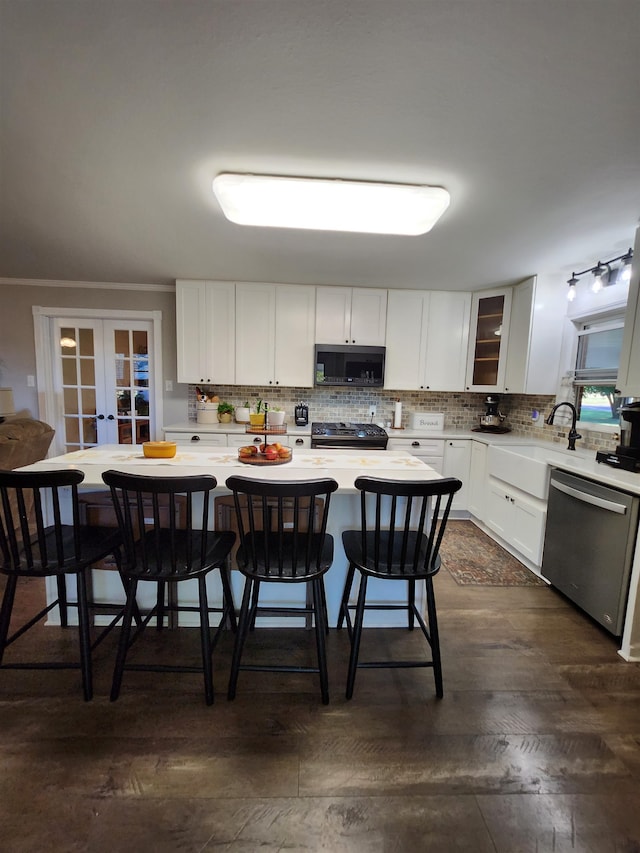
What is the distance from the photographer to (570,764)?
124cm

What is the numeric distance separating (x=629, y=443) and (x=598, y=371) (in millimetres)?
981

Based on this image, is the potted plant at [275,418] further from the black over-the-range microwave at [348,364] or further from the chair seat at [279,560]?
the black over-the-range microwave at [348,364]

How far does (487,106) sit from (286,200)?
93 centimetres

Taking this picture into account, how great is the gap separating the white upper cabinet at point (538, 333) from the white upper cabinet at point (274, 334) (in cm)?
202

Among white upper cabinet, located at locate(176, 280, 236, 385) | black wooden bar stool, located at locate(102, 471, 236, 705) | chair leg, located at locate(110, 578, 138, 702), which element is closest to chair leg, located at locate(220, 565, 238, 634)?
black wooden bar stool, located at locate(102, 471, 236, 705)

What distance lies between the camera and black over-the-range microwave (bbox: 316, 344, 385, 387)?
11.8 ft

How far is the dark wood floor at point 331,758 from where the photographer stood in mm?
1032

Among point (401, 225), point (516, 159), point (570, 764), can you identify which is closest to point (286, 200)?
point (401, 225)

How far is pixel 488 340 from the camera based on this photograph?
3.56 m

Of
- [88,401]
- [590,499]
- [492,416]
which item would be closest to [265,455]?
[590,499]

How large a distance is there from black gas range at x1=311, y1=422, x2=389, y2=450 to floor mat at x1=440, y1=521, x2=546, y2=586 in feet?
3.53

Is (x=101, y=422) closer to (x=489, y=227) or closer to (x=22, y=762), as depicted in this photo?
(x=22, y=762)

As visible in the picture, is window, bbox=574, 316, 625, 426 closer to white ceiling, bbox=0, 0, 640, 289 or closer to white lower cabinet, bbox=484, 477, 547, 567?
white ceiling, bbox=0, 0, 640, 289

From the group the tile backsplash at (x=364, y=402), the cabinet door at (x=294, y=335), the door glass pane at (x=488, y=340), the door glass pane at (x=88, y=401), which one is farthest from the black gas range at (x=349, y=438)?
the door glass pane at (x=88, y=401)
